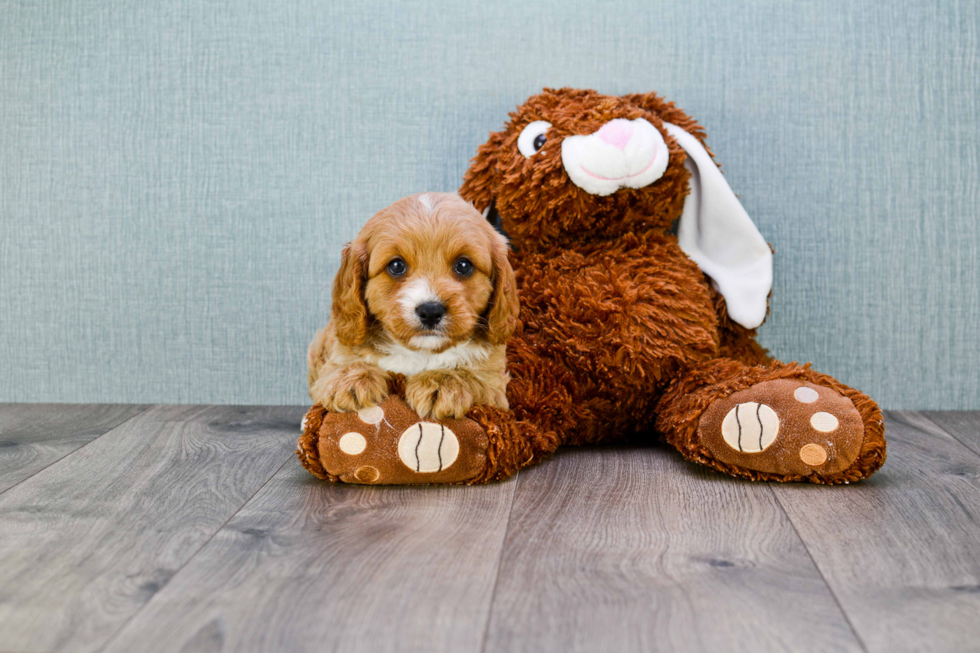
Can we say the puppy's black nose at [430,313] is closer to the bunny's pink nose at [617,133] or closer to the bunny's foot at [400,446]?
the bunny's foot at [400,446]

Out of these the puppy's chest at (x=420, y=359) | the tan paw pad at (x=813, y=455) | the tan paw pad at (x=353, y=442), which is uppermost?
the puppy's chest at (x=420, y=359)

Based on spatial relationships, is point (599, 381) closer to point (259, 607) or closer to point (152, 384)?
point (259, 607)

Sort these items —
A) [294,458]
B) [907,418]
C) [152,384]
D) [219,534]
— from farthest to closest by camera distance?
[152,384], [907,418], [294,458], [219,534]

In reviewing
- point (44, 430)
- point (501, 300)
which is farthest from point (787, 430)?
point (44, 430)

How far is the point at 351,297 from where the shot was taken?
152 centimetres

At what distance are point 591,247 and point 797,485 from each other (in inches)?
27.2

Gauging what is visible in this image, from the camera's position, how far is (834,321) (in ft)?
7.20

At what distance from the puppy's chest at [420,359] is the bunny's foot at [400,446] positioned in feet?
0.27

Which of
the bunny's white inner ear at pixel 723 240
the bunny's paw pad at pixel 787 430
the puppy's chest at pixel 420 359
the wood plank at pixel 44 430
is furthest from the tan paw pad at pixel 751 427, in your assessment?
the wood plank at pixel 44 430

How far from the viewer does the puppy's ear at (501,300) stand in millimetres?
1556

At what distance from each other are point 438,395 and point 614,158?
0.65 m

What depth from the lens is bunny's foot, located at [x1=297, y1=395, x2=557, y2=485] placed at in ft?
4.87

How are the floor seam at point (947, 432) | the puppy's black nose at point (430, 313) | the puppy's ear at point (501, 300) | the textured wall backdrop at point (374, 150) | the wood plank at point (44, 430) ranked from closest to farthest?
the puppy's black nose at point (430, 313) → the puppy's ear at point (501, 300) → the wood plank at point (44, 430) → the floor seam at point (947, 432) → the textured wall backdrop at point (374, 150)

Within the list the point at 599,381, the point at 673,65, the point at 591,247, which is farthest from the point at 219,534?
the point at 673,65
